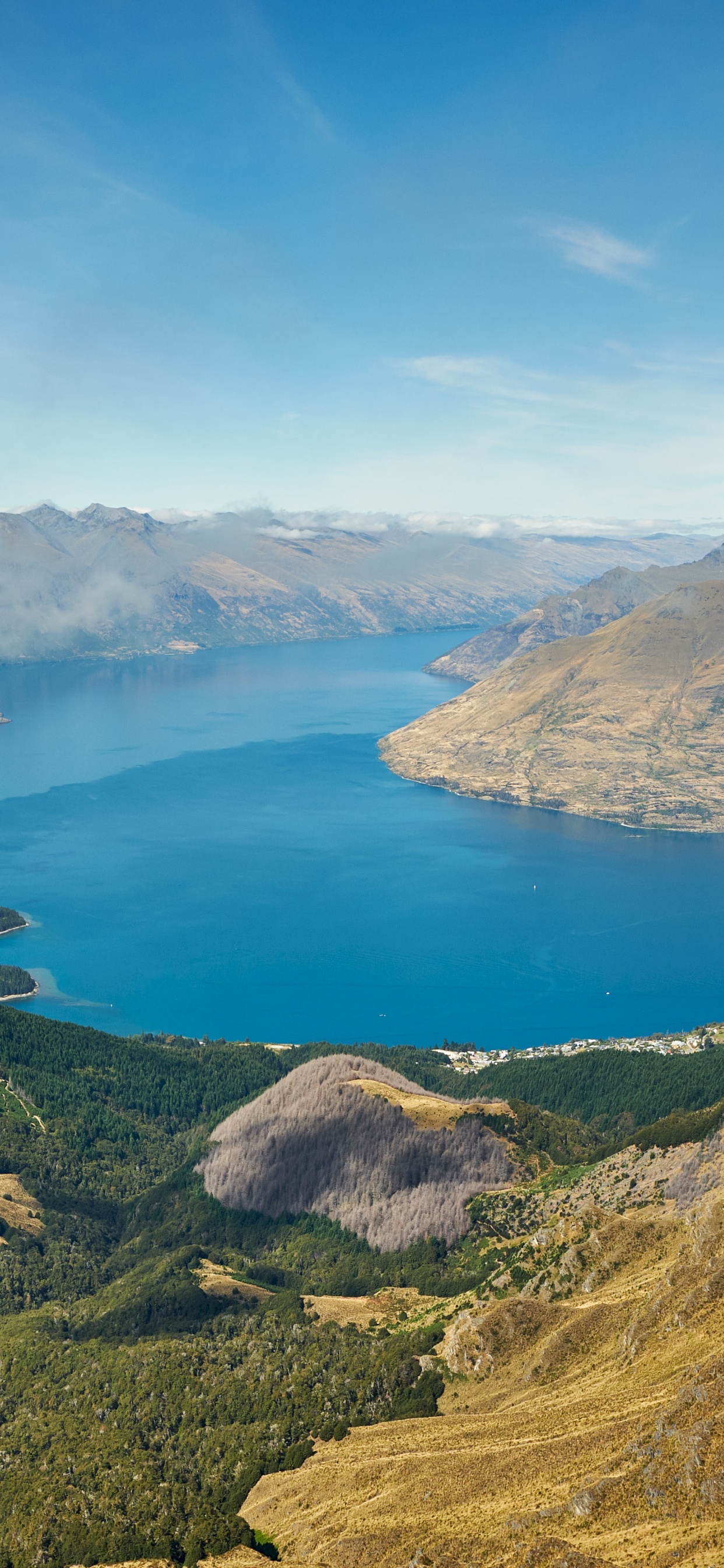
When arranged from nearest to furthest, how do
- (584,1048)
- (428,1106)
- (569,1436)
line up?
(569,1436) → (428,1106) → (584,1048)

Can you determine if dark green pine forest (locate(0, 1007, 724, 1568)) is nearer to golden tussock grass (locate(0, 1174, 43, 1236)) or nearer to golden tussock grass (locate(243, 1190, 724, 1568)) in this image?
golden tussock grass (locate(0, 1174, 43, 1236))

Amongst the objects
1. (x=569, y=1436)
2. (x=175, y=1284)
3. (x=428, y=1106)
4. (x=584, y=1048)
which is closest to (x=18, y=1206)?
(x=175, y=1284)

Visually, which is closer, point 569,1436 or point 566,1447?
point 566,1447

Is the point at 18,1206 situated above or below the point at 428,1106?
below

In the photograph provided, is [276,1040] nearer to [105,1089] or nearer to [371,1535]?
[105,1089]

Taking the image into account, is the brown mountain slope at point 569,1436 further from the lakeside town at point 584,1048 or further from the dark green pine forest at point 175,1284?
the lakeside town at point 584,1048

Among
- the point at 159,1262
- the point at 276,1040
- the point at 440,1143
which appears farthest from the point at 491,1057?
the point at 159,1262

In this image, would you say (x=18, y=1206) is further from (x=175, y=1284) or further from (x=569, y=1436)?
(x=569, y=1436)
